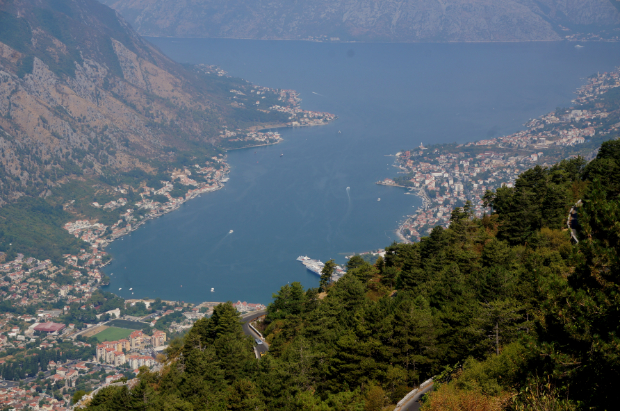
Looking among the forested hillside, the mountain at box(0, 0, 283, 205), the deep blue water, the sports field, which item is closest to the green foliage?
the mountain at box(0, 0, 283, 205)

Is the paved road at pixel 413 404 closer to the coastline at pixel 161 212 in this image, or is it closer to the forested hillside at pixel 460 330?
the forested hillside at pixel 460 330

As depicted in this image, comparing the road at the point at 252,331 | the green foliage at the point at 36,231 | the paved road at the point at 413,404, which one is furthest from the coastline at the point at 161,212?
the paved road at the point at 413,404

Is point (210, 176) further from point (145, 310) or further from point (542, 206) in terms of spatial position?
point (542, 206)

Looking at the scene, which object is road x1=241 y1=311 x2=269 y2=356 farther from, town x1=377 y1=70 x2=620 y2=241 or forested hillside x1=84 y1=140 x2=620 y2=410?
town x1=377 y1=70 x2=620 y2=241

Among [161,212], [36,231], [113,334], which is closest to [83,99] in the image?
[161,212]

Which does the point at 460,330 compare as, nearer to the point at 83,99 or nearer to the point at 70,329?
the point at 70,329

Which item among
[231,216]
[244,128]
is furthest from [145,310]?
[244,128]
